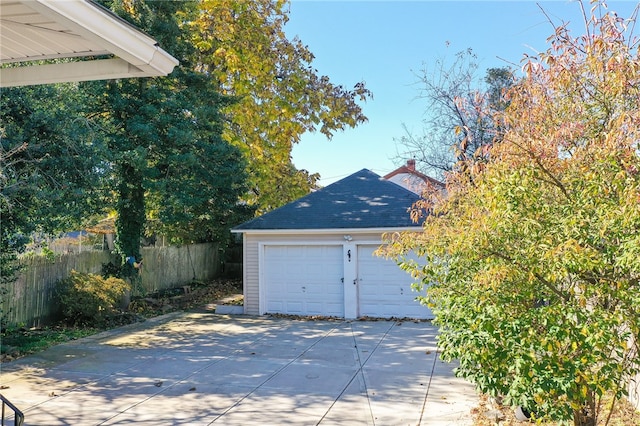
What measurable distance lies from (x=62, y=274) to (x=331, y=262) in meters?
6.85

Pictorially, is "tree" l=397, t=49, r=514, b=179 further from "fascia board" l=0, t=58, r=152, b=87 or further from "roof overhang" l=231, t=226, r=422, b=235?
"fascia board" l=0, t=58, r=152, b=87

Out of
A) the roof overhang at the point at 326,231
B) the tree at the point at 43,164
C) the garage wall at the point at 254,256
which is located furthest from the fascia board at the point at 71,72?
the garage wall at the point at 254,256

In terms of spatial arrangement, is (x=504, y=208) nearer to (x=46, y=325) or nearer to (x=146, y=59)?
(x=146, y=59)

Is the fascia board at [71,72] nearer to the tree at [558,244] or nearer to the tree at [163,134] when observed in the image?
the tree at [558,244]

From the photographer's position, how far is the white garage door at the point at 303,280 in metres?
13.2

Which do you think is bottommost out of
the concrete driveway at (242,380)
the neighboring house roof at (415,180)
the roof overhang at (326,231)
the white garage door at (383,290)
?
the concrete driveway at (242,380)

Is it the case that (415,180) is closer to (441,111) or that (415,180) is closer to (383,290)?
(441,111)

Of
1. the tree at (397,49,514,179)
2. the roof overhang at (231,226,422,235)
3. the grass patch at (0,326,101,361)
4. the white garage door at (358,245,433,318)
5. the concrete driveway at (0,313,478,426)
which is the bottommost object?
the concrete driveway at (0,313,478,426)

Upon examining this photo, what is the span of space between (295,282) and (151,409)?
7.58m

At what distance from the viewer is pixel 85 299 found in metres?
11.7

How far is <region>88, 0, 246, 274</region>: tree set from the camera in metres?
13.7

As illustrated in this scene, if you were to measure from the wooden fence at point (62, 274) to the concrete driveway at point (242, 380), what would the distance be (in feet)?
6.09

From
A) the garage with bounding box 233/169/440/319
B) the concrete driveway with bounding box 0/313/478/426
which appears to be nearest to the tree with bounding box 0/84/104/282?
the concrete driveway with bounding box 0/313/478/426

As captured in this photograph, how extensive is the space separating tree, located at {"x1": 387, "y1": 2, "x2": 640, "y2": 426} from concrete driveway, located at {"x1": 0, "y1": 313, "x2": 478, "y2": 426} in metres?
2.05
